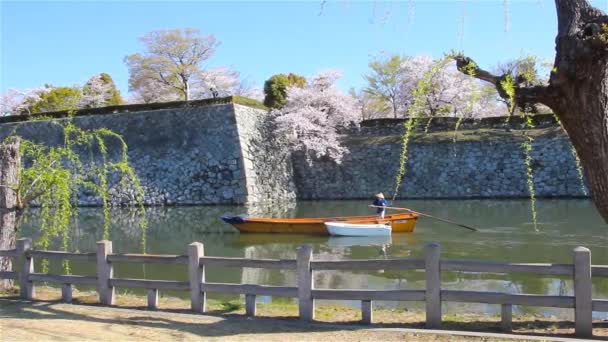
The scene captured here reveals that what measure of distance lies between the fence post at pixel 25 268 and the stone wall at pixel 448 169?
59.9ft

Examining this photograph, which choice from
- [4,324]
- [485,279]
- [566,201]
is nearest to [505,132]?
[566,201]

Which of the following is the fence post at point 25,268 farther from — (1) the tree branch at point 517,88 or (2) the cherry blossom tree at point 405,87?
(2) the cherry blossom tree at point 405,87

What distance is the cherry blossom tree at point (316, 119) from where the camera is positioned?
968 inches

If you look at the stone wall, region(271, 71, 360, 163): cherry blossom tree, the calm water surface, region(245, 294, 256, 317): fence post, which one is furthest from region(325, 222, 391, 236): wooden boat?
region(271, 71, 360, 163): cherry blossom tree

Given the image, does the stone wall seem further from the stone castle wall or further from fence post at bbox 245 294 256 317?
fence post at bbox 245 294 256 317

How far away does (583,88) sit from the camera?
12.5ft

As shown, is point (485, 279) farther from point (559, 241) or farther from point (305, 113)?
point (305, 113)

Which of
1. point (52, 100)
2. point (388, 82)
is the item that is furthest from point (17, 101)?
point (388, 82)

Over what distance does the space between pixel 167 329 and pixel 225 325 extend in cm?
52

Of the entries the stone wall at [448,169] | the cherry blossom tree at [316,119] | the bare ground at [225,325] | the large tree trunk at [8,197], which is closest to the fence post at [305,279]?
the bare ground at [225,325]

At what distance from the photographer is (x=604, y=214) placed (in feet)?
13.3

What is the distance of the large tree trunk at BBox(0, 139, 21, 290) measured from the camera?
665cm

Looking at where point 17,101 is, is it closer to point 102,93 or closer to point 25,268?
point 102,93

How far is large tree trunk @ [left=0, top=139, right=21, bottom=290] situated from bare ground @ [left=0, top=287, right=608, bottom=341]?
0.86 meters
